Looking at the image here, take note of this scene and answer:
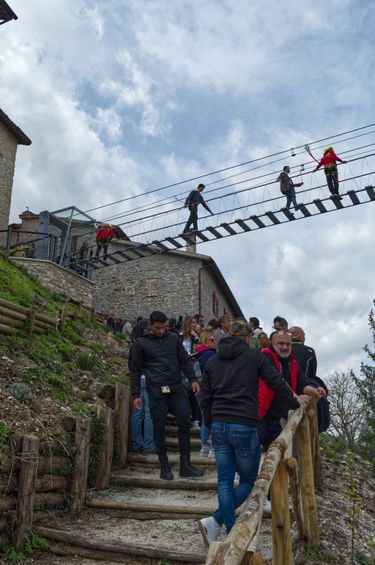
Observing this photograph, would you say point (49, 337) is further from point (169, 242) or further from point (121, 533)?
point (169, 242)

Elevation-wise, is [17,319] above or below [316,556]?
above

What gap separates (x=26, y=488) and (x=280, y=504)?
7.97 feet

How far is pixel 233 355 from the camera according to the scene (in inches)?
172

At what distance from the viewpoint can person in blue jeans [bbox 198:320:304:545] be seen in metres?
4.16

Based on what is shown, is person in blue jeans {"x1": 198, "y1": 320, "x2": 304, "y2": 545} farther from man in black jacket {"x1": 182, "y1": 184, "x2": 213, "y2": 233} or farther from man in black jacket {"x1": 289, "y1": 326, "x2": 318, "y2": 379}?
man in black jacket {"x1": 182, "y1": 184, "x2": 213, "y2": 233}

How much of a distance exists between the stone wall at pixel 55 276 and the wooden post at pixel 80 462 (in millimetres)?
12278

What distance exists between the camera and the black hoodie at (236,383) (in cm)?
422

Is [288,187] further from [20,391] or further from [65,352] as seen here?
[20,391]

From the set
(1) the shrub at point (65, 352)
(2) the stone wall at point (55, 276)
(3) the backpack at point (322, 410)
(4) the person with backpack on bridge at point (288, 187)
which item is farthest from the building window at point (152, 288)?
(3) the backpack at point (322, 410)

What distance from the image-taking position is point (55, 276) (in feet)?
58.7

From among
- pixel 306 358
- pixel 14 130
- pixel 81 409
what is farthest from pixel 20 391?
pixel 14 130

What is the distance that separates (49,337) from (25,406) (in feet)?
14.7

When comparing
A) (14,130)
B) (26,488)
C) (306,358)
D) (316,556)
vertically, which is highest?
(14,130)

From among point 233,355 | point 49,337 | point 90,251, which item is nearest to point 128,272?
point 90,251
